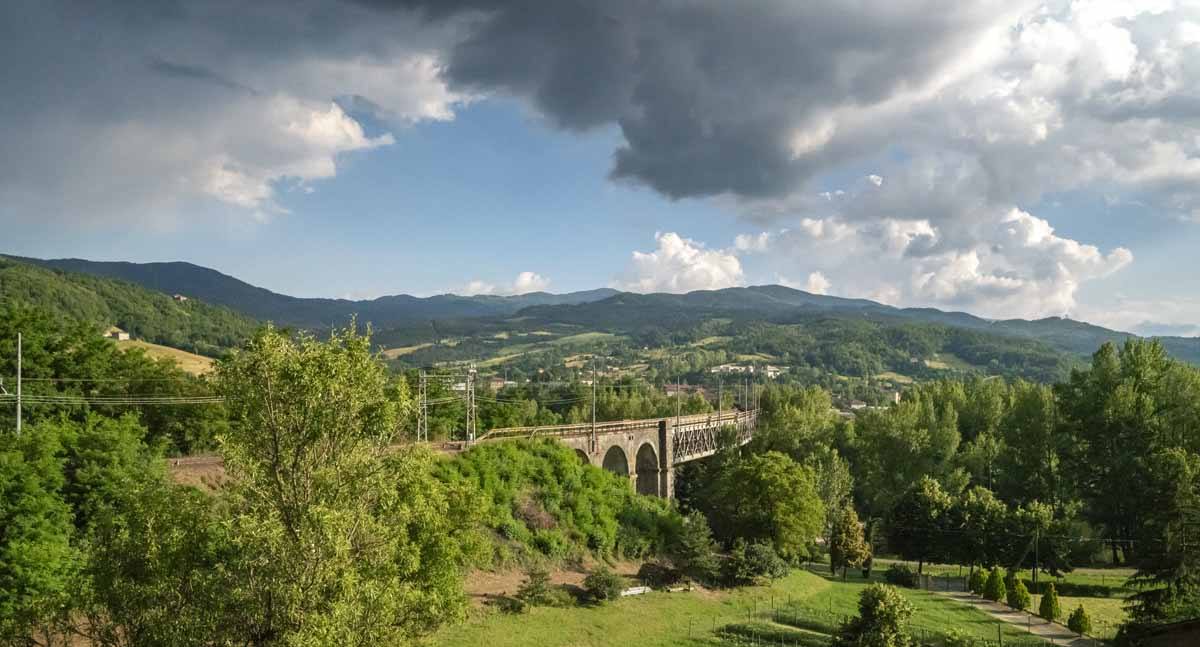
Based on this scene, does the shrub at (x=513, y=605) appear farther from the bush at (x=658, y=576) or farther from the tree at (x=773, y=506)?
the tree at (x=773, y=506)

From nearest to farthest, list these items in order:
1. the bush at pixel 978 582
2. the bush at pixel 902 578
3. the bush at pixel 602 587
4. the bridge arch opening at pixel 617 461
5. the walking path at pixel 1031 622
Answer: the bush at pixel 602 587 < the walking path at pixel 1031 622 < the bush at pixel 978 582 < the bush at pixel 902 578 < the bridge arch opening at pixel 617 461

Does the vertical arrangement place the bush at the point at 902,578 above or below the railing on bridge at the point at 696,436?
below

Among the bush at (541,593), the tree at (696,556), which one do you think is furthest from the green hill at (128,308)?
the bush at (541,593)

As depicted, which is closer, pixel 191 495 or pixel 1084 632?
pixel 191 495


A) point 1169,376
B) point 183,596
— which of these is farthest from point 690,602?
point 1169,376

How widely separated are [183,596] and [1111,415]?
62778mm

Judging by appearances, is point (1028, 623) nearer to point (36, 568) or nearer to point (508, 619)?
point (508, 619)

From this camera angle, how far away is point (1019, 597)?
43.0m

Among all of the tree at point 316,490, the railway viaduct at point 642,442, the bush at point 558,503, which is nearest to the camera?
the tree at point 316,490

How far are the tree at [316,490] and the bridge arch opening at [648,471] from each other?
162 ft

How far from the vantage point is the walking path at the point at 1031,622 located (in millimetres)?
36000

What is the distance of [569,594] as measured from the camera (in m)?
34.5

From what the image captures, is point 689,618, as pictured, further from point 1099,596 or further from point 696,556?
point 1099,596

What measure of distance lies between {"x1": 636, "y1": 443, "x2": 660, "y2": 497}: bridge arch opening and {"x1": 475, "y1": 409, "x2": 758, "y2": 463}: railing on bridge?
9.09ft
